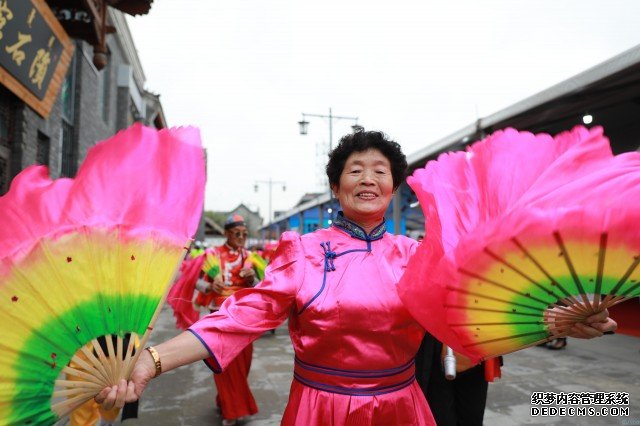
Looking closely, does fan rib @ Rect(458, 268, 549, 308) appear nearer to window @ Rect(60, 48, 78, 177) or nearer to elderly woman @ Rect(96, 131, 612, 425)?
elderly woman @ Rect(96, 131, 612, 425)

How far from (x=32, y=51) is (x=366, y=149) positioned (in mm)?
4766

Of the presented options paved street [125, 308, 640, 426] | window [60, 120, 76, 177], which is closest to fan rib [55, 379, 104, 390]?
paved street [125, 308, 640, 426]

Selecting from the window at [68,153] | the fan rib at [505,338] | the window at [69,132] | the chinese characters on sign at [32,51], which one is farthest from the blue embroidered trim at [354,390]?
the window at [68,153]

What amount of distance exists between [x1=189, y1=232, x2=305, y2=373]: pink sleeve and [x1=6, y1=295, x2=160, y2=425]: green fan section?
216 millimetres

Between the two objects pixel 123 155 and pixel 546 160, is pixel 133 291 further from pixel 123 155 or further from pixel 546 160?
pixel 546 160

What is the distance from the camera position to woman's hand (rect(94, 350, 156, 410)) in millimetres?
1265

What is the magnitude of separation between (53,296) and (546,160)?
150 cm

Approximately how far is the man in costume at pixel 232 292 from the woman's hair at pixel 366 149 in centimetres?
260

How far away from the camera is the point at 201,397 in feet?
16.5

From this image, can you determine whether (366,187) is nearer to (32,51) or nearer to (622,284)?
(622,284)

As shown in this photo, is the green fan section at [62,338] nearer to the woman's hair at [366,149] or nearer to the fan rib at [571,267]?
the woman's hair at [366,149]

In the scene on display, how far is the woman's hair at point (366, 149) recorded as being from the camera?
6.48ft

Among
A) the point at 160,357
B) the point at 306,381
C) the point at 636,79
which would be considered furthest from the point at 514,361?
the point at 160,357

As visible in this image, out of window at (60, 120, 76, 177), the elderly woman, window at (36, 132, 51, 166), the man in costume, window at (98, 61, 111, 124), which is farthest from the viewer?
window at (98, 61, 111, 124)
